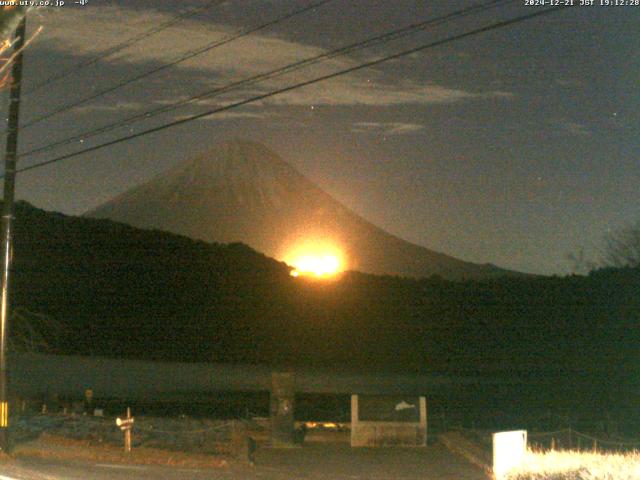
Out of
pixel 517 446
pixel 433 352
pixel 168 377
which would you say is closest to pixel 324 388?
pixel 168 377

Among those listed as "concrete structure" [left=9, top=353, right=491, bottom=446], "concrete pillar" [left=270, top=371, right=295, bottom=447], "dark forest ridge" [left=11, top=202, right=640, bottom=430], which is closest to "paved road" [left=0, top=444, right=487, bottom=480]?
"concrete pillar" [left=270, top=371, right=295, bottom=447]

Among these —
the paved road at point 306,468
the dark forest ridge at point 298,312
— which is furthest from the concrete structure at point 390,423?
the dark forest ridge at point 298,312

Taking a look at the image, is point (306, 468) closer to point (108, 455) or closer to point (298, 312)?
point (108, 455)

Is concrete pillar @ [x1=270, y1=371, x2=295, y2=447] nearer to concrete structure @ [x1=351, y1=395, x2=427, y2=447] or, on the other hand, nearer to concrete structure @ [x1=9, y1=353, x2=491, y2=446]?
concrete structure @ [x1=351, y1=395, x2=427, y2=447]

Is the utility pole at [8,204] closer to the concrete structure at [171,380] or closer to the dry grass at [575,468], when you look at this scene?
the dry grass at [575,468]

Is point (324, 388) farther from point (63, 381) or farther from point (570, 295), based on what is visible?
point (570, 295)
